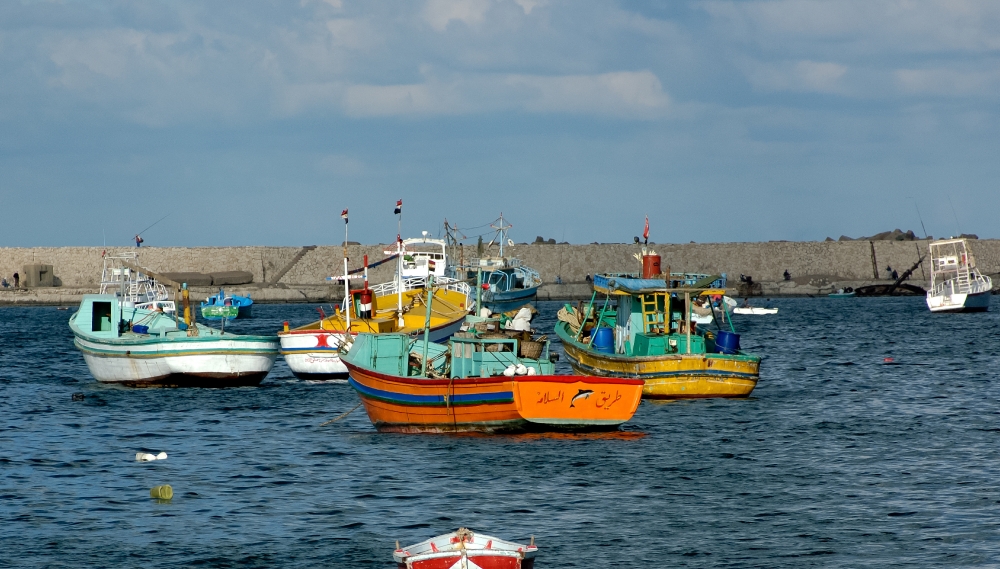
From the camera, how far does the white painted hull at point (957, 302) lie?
77.9 m

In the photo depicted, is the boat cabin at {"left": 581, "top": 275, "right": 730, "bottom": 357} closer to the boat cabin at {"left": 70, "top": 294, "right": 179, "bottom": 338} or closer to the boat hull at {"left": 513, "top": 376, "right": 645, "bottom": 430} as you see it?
the boat hull at {"left": 513, "top": 376, "right": 645, "bottom": 430}

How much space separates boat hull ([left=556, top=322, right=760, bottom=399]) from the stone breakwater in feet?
254

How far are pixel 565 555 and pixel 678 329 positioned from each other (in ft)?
55.3

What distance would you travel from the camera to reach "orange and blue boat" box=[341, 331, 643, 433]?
76.2 ft

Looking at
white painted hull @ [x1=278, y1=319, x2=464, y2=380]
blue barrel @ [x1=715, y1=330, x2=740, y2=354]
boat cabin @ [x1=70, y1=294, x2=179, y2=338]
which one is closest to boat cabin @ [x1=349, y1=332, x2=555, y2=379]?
blue barrel @ [x1=715, y1=330, x2=740, y2=354]

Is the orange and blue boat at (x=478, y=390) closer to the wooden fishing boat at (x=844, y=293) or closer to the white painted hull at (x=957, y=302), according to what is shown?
the white painted hull at (x=957, y=302)

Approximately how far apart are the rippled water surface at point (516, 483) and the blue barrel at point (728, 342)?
1.38 m

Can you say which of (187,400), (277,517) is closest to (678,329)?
(187,400)

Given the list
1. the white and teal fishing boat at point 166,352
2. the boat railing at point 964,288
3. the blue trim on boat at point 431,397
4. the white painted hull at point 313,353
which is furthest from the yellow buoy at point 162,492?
the boat railing at point 964,288

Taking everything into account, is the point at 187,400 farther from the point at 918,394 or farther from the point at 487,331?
the point at 918,394

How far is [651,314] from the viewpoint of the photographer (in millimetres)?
31453

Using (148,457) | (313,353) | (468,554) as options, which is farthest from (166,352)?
(468,554)

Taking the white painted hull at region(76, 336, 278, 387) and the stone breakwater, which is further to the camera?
the stone breakwater

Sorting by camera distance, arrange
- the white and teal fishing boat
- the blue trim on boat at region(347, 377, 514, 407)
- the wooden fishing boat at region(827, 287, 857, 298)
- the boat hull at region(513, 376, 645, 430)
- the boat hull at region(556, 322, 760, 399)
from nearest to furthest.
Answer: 1. the boat hull at region(513, 376, 645, 430)
2. the blue trim on boat at region(347, 377, 514, 407)
3. the boat hull at region(556, 322, 760, 399)
4. the white and teal fishing boat
5. the wooden fishing boat at region(827, 287, 857, 298)
